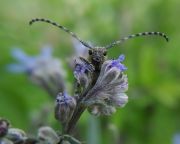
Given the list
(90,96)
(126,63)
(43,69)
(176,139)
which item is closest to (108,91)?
(90,96)

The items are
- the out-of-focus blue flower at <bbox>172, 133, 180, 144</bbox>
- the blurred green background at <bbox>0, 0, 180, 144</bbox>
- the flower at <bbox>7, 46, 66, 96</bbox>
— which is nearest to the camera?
the flower at <bbox>7, 46, 66, 96</bbox>

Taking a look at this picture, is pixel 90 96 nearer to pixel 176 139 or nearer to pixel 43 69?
pixel 43 69

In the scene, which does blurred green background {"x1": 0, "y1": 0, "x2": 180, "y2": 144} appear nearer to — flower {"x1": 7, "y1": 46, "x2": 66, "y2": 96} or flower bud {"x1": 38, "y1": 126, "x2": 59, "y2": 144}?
flower {"x1": 7, "y1": 46, "x2": 66, "y2": 96}

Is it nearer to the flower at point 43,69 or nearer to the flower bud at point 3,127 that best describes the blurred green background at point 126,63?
the flower at point 43,69

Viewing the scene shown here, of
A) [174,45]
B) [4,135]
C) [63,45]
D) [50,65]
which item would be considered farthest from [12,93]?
[4,135]

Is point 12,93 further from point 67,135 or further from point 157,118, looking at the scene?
point 67,135

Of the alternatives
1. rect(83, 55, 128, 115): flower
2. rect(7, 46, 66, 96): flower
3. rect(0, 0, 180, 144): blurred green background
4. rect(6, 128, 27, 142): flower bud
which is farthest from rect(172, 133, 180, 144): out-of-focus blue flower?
rect(6, 128, 27, 142): flower bud

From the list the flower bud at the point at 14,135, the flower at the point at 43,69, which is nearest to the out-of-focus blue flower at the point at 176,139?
the flower at the point at 43,69
